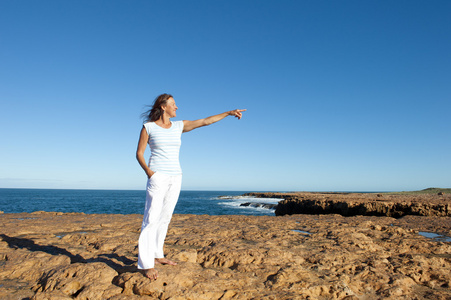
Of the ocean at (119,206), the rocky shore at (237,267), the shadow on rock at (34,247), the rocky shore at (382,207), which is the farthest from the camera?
the ocean at (119,206)

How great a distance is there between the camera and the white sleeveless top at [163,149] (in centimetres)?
328

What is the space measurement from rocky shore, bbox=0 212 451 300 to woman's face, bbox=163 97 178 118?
75.7 inches

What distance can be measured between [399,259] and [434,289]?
39.8 inches

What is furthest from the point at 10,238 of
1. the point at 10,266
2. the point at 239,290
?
the point at 239,290

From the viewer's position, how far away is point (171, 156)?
3.35 m

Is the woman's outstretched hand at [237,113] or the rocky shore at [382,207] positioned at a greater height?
the woman's outstretched hand at [237,113]

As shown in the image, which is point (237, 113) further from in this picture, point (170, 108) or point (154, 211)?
point (154, 211)

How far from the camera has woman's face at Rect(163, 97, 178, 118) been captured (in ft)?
11.5

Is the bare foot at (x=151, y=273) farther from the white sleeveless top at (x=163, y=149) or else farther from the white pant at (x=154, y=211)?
the white sleeveless top at (x=163, y=149)

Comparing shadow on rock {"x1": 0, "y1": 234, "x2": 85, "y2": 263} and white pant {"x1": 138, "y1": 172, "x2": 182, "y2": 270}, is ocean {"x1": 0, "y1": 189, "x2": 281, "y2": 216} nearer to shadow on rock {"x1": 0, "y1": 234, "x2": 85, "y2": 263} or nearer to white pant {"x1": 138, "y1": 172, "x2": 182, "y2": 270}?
shadow on rock {"x1": 0, "y1": 234, "x2": 85, "y2": 263}

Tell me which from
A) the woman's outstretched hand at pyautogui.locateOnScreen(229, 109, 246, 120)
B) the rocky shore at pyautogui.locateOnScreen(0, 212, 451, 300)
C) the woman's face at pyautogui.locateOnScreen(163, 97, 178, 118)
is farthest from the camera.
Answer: the woman's outstretched hand at pyautogui.locateOnScreen(229, 109, 246, 120)

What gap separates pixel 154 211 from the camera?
127 inches

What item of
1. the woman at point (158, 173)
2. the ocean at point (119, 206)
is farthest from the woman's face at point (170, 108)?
the ocean at point (119, 206)

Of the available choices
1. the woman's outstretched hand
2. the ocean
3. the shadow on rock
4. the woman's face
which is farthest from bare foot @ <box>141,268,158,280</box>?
the ocean
